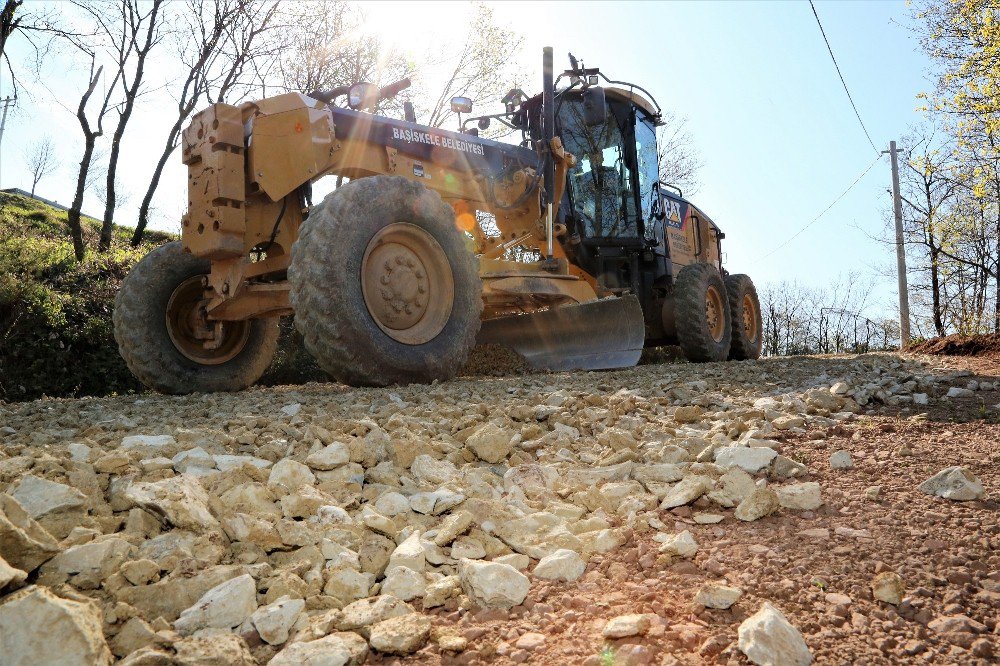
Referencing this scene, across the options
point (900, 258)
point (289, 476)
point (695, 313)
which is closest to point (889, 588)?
point (289, 476)

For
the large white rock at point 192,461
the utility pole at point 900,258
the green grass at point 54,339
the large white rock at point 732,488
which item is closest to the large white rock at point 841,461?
the large white rock at point 732,488

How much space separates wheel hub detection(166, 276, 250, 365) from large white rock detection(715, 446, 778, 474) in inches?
173

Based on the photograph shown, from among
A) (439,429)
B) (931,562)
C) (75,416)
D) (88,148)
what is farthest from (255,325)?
(88,148)

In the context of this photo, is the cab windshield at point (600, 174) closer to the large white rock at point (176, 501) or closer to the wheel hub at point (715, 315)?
the wheel hub at point (715, 315)

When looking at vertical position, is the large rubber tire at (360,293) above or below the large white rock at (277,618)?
above

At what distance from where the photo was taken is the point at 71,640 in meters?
1.27

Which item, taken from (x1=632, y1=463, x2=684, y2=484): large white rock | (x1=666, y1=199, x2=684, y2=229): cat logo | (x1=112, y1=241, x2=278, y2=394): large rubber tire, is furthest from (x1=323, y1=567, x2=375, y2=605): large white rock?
(x1=666, y1=199, x2=684, y2=229): cat logo

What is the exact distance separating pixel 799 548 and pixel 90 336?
294 inches

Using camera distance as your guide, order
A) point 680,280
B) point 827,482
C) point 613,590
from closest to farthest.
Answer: point 613,590 < point 827,482 < point 680,280

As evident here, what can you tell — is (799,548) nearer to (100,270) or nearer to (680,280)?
(680,280)

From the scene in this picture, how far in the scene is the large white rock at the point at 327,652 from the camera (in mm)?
1330

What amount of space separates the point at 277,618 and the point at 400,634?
0.27 meters

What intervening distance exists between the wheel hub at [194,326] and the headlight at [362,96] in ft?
6.17

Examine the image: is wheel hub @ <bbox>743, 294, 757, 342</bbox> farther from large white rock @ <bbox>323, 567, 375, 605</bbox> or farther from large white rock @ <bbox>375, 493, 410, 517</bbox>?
large white rock @ <bbox>323, 567, 375, 605</bbox>
